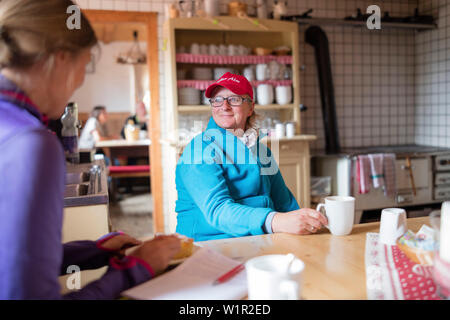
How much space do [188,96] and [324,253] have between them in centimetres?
274

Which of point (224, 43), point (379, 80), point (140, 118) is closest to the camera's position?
point (224, 43)

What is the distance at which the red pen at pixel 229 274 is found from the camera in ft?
2.97

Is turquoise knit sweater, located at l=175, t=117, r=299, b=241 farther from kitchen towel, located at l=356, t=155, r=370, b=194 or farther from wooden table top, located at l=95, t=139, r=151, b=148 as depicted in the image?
wooden table top, located at l=95, t=139, r=151, b=148

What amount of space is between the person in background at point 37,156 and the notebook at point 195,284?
0.03 meters

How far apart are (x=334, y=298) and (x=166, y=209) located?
334 centimetres

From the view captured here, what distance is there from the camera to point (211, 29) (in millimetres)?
3646

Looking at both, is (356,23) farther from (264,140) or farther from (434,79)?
(264,140)

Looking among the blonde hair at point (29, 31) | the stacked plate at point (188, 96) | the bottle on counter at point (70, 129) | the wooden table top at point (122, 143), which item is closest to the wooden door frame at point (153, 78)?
the stacked plate at point (188, 96)

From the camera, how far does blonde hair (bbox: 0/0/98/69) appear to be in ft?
2.43

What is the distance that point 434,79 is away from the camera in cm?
436

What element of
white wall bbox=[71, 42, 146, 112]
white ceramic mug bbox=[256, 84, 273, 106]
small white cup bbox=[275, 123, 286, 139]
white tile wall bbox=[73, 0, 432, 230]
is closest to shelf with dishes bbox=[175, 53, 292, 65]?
white ceramic mug bbox=[256, 84, 273, 106]

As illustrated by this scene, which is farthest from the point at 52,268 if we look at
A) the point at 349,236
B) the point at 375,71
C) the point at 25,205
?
the point at 375,71

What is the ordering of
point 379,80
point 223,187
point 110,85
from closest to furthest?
point 223,187 < point 379,80 < point 110,85

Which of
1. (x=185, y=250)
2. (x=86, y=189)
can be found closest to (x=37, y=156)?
(x=185, y=250)
